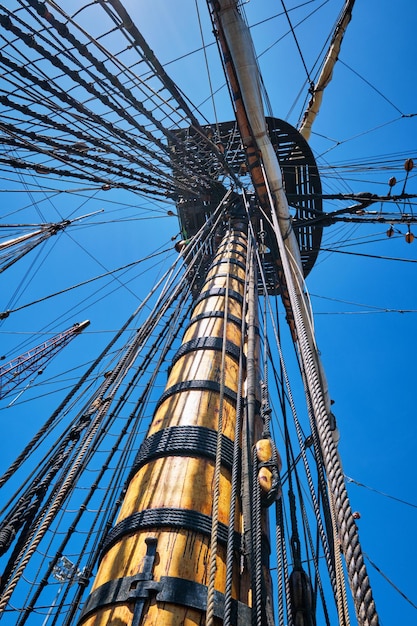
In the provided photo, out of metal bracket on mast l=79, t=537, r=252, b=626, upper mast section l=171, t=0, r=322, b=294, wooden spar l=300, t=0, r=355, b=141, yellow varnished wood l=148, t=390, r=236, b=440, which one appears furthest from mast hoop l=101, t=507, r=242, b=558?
wooden spar l=300, t=0, r=355, b=141

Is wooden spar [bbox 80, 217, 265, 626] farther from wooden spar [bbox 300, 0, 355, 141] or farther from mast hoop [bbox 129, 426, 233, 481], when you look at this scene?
wooden spar [bbox 300, 0, 355, 141]

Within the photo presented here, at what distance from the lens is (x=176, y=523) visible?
179cm

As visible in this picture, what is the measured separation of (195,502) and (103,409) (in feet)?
4.28

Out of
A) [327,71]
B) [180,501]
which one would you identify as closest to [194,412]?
[180,501]

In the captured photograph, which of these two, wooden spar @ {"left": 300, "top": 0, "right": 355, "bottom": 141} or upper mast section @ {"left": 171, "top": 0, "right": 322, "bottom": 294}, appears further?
wooden spar @ {"left": 300, "top": 0, "right": 355, "bottom": 141}

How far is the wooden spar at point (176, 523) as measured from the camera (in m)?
1.52

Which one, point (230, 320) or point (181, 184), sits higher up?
point (181, 184)

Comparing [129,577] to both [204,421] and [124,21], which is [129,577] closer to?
[204,421]

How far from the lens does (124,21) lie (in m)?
3.68

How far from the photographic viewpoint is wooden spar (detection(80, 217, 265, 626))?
1.52m

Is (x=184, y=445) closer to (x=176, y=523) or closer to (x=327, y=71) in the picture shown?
(x=176, y=523)

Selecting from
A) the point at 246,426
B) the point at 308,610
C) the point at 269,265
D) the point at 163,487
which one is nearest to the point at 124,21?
the point at 246,426

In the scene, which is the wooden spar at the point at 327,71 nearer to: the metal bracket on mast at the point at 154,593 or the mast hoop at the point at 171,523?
the mast hoop at the point at 171,523

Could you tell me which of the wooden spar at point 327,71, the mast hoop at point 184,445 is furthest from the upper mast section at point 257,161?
the wooden spar at point 327,71
